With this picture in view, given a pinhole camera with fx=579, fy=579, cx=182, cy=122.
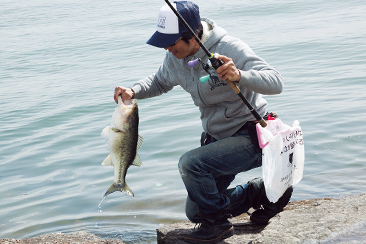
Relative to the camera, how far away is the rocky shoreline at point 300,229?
418 cm

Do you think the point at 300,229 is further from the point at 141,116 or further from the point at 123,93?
the point at 141,116

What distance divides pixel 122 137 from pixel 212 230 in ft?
3.41

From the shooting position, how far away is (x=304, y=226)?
4406 mm

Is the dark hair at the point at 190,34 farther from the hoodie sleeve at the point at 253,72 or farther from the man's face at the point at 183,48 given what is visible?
the hoodie sleeve at the point at 253,72

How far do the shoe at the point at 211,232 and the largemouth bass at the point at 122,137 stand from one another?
0.66m

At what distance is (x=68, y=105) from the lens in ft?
39.1

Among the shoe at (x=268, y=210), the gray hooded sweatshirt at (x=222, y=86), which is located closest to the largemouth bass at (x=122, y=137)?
the gray hooded sweatshirt at (x=222, y=86)

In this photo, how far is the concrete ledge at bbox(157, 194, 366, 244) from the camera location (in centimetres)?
419

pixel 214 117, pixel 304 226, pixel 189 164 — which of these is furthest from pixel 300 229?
pixel 214 117

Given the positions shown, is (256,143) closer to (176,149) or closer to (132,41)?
(176,149)

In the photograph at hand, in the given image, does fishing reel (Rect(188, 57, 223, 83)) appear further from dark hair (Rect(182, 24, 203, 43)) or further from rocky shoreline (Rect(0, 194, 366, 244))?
rocky shoreline (Rect(0, 194, 366, 244))

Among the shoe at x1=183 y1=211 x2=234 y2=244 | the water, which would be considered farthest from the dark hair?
the water

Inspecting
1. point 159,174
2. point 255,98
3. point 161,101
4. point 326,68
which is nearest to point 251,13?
point 326,68

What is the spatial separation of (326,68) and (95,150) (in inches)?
244
